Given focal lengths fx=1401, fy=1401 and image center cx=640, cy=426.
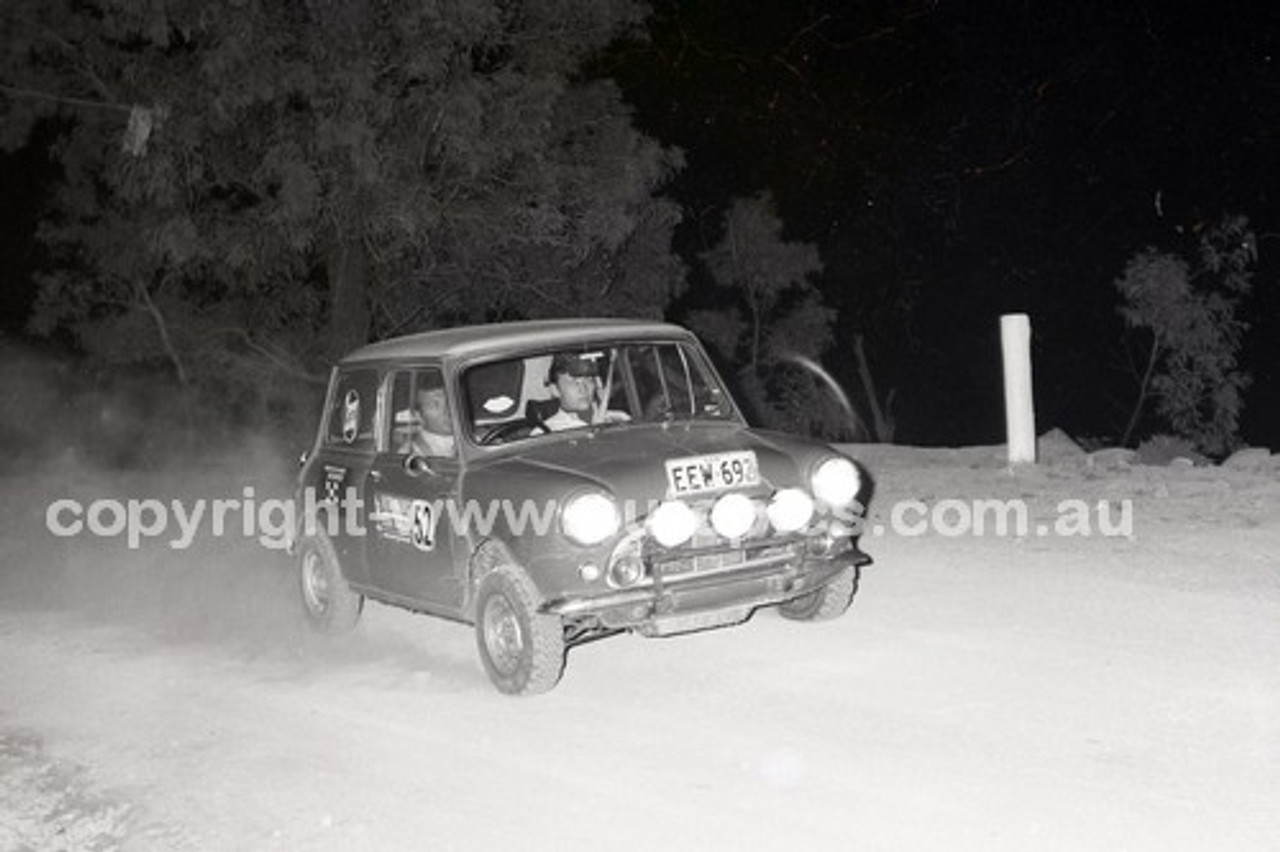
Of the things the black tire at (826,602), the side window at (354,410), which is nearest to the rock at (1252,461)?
the black tire at (826,602)

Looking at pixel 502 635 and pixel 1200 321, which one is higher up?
pixel 1200 321

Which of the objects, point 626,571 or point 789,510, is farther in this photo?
point 789,510

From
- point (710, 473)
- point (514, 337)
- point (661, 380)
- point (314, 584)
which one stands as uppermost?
point (514, 337)

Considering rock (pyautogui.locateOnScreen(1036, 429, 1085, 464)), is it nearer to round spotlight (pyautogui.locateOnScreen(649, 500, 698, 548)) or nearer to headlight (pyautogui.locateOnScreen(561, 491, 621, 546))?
round spotlight (pyautogui.locateOnScreen(649, 500, 698, 548))

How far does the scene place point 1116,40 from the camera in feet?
109

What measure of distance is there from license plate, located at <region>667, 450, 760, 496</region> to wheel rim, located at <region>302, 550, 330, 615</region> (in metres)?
2.97

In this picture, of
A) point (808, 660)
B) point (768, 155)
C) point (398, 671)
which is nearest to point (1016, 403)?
point (808, 660)

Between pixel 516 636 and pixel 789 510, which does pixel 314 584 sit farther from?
pixel 789 510

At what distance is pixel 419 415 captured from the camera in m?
7.82

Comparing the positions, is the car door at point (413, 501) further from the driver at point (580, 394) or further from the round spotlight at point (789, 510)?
the round spotlight at point (789, 510)

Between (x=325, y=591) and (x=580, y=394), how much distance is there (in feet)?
7.24

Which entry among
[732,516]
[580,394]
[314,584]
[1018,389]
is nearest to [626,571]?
[732,516]

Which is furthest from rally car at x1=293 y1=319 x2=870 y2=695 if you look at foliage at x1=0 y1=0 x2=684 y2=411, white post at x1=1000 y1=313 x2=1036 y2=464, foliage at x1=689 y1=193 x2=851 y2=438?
foliage at x1=689 y1=193 x2=851 y2=438

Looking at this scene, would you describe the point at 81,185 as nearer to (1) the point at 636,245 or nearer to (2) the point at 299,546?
(1) the point at 636,245
